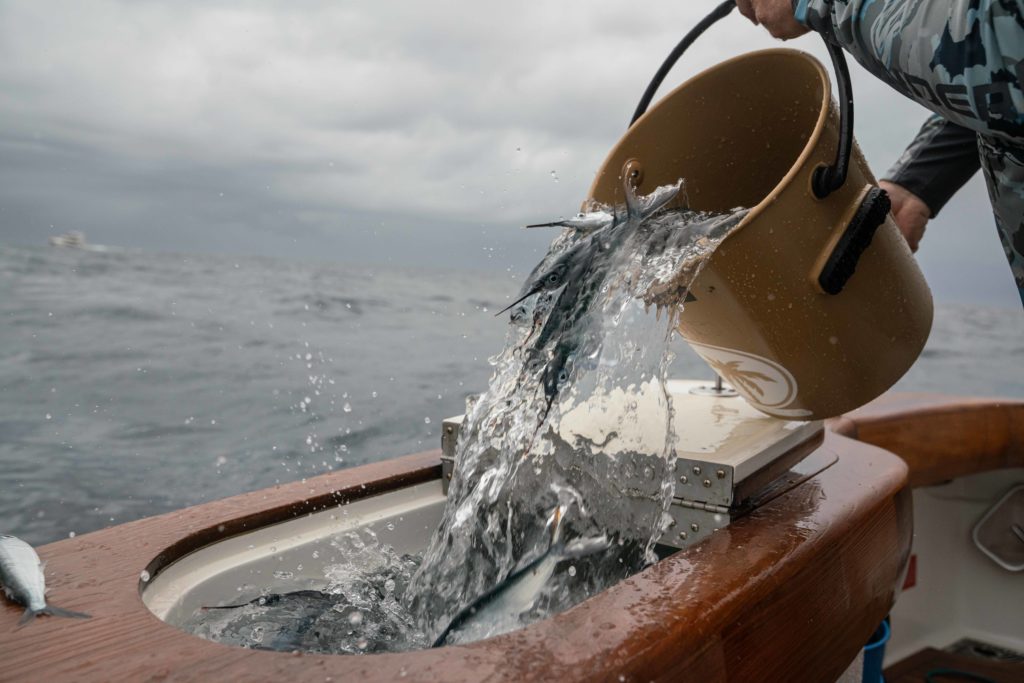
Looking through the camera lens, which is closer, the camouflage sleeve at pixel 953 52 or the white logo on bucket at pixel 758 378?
the camouflage sleeve at pixel 953 52

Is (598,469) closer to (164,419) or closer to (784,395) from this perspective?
(784,395)

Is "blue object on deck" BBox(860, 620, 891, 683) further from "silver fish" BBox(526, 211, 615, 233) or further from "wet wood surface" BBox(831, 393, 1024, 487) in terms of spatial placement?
"silver fish" BBox(526, 211, 615, 233)

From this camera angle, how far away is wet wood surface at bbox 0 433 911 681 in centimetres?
78

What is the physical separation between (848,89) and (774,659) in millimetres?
938

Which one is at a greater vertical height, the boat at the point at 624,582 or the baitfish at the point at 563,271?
the baitfish at the point at 563,271

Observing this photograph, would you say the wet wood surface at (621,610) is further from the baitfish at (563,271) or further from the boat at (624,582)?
the baitfish at (563,271)

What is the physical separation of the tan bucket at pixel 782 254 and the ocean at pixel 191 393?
0.48 m

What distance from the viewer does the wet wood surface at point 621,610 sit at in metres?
0.78

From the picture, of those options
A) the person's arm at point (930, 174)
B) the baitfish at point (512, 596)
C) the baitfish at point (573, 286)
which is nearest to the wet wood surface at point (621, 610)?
the baitfish at point (512, 596)

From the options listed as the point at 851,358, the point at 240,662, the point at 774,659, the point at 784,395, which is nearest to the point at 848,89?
the point at 851,358

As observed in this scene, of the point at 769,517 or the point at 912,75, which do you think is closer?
the point at 912,75

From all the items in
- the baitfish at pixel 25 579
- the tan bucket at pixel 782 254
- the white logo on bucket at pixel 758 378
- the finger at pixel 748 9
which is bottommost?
the baitfish at pixel 25 579

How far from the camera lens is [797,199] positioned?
3.97 feet

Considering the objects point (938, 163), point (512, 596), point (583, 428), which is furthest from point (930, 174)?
point (512, 596)
